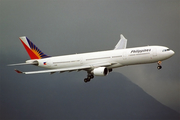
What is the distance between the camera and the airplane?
2130 inches

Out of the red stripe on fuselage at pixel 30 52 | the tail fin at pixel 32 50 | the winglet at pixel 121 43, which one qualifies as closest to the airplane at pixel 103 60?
the tail fin at pixel 32 50

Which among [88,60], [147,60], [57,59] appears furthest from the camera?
[57,59]

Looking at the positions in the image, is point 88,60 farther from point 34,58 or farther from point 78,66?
point 34,58

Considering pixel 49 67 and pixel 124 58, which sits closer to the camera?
pixel 124 58

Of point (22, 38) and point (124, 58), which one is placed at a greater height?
point (22, 38)

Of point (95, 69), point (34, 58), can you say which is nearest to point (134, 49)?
point (95, 69)

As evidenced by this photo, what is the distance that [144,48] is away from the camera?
5475 centimetres

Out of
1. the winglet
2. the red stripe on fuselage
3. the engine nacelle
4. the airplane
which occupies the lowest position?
the engine nacelle

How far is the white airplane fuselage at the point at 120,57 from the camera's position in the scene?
5397 cm

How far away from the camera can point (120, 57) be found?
2180 inches

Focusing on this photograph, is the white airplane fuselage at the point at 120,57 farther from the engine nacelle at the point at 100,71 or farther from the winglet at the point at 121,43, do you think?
the winglet at the point at 121,43

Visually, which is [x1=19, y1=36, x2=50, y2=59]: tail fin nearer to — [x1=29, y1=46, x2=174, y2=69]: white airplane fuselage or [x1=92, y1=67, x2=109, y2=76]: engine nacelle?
[x1=29, y1=46, x2=174, y2=69]: white airplane fuselage

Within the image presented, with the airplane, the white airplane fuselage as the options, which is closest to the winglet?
the airplane

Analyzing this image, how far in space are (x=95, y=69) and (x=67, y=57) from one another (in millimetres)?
8062
